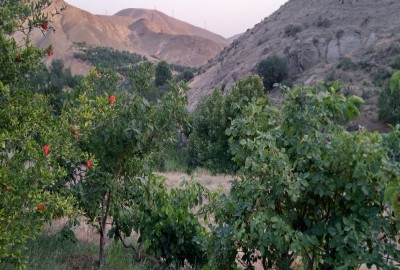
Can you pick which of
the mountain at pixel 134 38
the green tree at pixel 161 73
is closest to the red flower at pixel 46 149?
the green tree at pixel 161 73

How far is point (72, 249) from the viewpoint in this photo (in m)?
5.49

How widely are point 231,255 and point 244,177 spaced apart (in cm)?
64

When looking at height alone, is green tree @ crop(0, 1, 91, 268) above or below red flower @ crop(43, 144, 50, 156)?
below

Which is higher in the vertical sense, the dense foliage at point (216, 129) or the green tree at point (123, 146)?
the green tree at point (123, 146)

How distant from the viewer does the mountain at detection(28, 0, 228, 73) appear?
227 ft

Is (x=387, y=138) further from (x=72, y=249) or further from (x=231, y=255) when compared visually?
(x=72, y=249)

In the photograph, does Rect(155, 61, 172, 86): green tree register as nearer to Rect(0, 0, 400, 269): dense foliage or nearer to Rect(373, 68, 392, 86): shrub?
Rect(373, 68, 392, 86): shrub

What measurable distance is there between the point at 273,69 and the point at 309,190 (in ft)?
121

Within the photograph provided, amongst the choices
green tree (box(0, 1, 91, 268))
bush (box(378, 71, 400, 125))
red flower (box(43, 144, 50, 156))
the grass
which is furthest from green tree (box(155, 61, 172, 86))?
red flower (box(43, 144, 50, 156))

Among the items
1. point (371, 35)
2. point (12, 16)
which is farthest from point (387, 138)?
point (371, 35)

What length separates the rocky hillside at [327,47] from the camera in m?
35.7

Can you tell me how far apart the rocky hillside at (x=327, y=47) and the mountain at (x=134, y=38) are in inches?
792

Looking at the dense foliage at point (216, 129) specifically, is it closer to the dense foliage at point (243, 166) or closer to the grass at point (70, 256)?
the grass at point (70, 256)

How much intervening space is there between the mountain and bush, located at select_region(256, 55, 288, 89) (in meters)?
26.5
